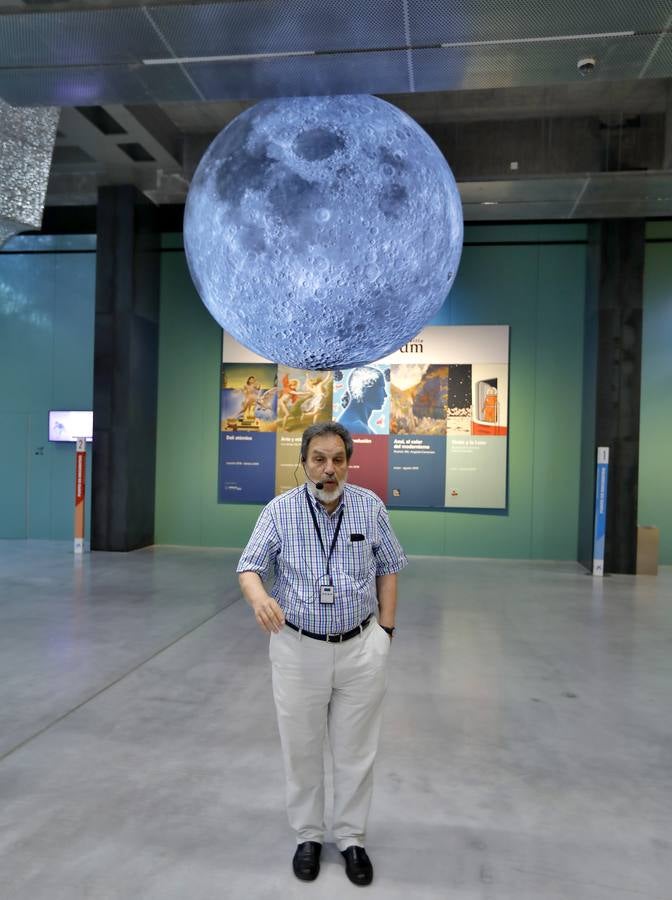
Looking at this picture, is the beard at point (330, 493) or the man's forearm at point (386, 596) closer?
the beard at point (330, 493)

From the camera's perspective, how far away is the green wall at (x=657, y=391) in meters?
10.7

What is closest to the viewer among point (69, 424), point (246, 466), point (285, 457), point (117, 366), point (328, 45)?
point (328, 45)

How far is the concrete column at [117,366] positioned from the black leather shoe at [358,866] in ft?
28.1

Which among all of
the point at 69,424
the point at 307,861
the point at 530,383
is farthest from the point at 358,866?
the point at 69,424

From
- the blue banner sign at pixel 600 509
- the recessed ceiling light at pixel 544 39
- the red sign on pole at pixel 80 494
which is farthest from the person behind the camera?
the red sign on pole at pixel 80 494

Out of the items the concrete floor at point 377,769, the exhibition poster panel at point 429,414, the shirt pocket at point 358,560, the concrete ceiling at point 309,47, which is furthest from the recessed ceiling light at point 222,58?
the exhibition poster panel at point 429,414

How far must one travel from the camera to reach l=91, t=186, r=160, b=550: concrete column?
10.6 metres

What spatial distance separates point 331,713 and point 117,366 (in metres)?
8.93

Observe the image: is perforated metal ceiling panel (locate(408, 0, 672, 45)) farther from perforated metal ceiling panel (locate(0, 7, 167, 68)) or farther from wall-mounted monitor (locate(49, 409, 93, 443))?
wall-mounted monitor (locate(49, 409, 93, 443))

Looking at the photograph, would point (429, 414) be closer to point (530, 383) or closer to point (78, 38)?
point (530, 383)

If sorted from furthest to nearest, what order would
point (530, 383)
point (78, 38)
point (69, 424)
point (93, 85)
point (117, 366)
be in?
point (69, 424)
point (530, 383)
point (117, 366)
point (93, 85)
point (78, 38)

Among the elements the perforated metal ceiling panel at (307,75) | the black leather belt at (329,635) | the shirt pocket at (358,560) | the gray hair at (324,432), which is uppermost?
the perforated metal ceiling panel at (307,75)

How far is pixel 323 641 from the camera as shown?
2.55m

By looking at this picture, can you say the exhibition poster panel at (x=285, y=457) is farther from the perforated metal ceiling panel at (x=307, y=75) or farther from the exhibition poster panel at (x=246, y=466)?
the perforated metal ceiling panel at (x=307, y=75)
